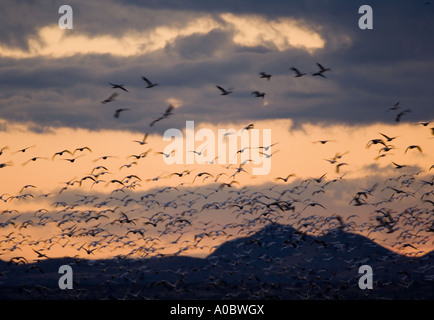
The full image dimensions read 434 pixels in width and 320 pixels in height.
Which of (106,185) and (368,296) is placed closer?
(106,185)

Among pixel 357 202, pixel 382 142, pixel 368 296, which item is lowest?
pixel 368 296

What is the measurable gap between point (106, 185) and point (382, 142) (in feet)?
85.5

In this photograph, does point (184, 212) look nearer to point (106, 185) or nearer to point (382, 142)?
point (106, 185)

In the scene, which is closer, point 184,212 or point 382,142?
point 382,142

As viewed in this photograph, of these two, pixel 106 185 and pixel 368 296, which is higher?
pixel 106 185

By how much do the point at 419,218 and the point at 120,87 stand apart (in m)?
48.3

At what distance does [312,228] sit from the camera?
95.6 meters
